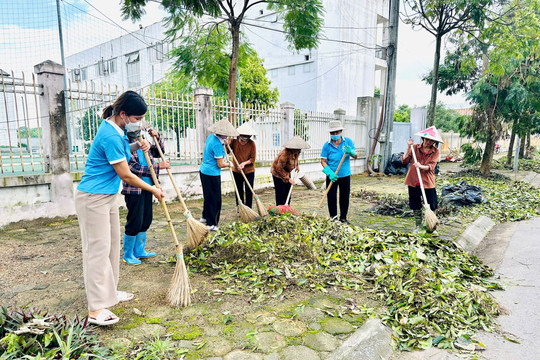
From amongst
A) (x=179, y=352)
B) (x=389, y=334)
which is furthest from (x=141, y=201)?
(x=389, y=334)

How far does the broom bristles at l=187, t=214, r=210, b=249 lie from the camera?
3.73 m

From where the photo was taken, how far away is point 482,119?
11688mm

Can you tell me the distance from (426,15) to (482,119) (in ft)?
14.2

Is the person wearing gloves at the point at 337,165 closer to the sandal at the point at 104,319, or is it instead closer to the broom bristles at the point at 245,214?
the broom bristles at the point at 245,214

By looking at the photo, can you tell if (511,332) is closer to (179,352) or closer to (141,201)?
(179,352)

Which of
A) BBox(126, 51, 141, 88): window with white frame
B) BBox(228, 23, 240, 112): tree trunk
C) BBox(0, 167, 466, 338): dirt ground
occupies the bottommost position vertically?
BBox(0, 167, 466, 338): dirt ground

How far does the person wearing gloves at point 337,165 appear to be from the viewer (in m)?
5.39

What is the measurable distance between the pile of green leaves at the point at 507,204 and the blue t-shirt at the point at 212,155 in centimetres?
511

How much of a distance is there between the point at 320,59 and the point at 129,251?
800 inches

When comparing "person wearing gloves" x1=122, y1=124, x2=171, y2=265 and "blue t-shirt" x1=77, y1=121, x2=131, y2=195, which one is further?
"person wearing gloves" x1=122, y1=124, x2=171, y2=265

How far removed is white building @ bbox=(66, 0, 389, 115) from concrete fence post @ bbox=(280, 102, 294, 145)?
10.2m

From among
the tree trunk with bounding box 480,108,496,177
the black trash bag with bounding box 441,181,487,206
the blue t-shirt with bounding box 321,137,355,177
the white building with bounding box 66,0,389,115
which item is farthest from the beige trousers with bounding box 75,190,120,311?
the white building with bounding box 66,0,389,115

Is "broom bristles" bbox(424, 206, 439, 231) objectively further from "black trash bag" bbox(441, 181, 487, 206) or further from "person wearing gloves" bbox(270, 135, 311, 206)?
"black trash bag" bbox(441, 181, 487, 206)

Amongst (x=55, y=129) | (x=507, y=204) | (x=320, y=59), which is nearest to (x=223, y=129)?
(x=55, y=129)
